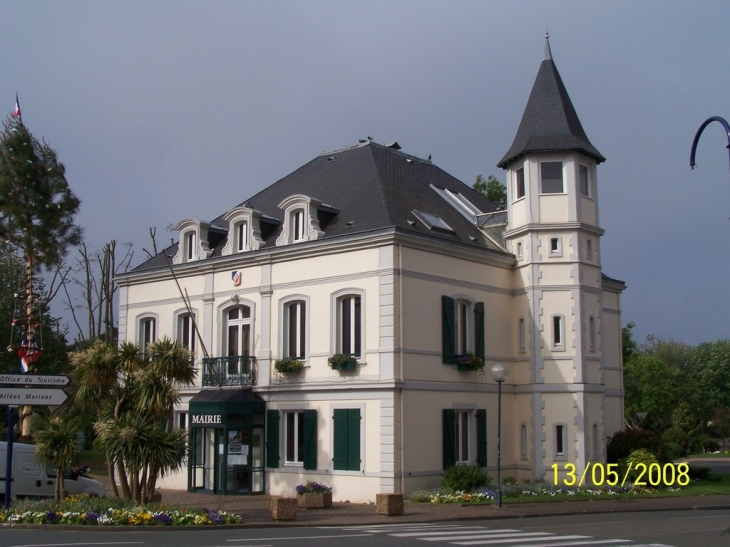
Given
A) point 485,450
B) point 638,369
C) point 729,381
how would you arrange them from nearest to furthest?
point 485,450 < point 638,369 < point 729,381

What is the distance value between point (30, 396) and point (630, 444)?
65.8 ft

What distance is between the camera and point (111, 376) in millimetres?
21938

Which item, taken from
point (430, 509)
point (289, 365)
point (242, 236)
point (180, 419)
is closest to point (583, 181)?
point (289, 365)

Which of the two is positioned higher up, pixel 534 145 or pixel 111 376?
pixel 534 145

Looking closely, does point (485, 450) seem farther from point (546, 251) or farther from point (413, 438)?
point (546, 251)

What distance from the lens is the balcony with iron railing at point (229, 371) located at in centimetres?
2844

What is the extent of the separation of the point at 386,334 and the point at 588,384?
7.49 meters

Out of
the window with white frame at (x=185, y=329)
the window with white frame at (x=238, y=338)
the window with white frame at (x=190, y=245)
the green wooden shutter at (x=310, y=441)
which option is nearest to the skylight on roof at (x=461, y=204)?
the window with white frame at (x=238, y=338)

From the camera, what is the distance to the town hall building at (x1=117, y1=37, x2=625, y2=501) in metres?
25.3

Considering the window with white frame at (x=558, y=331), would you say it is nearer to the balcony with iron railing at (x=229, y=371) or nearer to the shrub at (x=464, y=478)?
the shrub at (x=464, y=478)

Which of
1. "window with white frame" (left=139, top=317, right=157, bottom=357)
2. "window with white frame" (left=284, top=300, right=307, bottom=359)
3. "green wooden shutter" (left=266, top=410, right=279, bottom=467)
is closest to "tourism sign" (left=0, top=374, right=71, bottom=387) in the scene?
"green wooden shutter" (left=266, top=410, right=279, bottom=467)

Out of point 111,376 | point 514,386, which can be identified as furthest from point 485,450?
point 111,376

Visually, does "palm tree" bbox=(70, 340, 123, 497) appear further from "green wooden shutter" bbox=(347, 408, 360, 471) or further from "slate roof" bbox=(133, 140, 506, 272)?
"slate roof" bbox=(133, 140, 506, 272)

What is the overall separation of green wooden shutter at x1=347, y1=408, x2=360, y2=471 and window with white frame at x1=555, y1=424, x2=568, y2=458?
683cm
